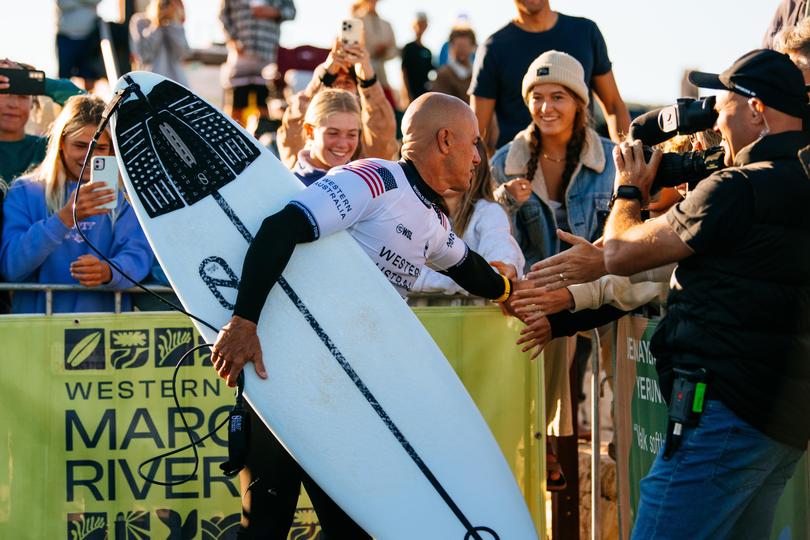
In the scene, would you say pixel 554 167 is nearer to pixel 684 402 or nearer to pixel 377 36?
A: pixel 684 402

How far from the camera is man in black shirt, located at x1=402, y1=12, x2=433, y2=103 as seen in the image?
9.58m

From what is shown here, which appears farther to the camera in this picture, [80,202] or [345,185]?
[80,202]

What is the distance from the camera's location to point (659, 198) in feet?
15.7

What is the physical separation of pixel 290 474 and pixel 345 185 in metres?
1.05

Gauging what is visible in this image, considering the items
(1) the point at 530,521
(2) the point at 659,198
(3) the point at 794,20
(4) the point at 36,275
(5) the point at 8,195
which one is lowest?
(1) the point at 530,521

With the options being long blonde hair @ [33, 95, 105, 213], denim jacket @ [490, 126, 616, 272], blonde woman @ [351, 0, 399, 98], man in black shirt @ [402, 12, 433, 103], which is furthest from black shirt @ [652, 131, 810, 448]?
man in black shirt @ [402, 12, 433, 103]

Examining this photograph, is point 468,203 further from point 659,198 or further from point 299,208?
point 299,208

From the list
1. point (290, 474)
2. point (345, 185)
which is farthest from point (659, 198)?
point (290, 474)

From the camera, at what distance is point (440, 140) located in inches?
159

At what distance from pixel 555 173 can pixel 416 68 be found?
155 inches

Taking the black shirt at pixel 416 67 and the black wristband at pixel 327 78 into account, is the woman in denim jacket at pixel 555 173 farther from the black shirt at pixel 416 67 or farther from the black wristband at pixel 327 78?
the black shirt at pixel 416 67

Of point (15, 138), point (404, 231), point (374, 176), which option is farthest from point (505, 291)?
point (15, 138)

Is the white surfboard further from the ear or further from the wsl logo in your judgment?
the ear

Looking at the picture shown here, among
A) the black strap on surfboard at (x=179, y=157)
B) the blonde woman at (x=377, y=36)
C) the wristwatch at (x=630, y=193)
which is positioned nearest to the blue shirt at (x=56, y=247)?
the black strap on surfboard at (x=179, y=157)
